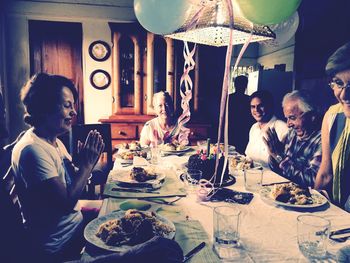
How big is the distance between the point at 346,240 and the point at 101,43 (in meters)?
4.31

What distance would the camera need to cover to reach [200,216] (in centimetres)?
129

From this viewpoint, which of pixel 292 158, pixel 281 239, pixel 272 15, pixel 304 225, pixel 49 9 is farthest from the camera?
pixel 49 9

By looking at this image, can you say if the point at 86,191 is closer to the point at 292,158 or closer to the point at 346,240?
the point at 292,158

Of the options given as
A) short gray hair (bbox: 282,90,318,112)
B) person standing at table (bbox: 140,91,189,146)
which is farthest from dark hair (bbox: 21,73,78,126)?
short gray hair (bbox: 282,90,318,112)

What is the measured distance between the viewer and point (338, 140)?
206cm

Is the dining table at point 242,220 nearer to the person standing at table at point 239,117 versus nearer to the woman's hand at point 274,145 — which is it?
the woman's hand at point 274,145

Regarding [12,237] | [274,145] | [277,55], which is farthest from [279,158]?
[277,55]

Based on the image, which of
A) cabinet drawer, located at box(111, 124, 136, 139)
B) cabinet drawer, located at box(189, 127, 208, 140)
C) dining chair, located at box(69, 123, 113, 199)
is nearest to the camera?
dining chair, located at box(69, 123, 113, 199)

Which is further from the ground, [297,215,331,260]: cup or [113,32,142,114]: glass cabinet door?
[113,32,142,114]: glass cabinet door

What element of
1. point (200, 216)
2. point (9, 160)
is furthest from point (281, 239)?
point (9, 160)

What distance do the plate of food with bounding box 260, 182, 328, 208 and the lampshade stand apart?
87cm

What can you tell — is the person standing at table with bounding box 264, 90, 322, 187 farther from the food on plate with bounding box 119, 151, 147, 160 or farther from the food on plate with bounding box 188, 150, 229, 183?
the food on plate with bounding box 119, 151, 147, 160

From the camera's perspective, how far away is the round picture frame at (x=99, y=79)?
4660 mm

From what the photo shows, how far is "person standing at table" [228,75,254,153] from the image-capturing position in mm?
4086
